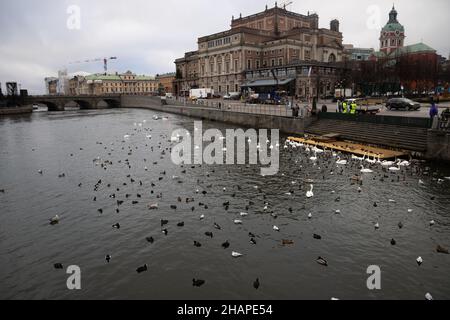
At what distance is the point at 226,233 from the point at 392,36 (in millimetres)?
163395

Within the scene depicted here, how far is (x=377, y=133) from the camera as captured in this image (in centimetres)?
3309

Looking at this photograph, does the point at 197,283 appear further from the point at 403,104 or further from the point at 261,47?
the point at 261,47

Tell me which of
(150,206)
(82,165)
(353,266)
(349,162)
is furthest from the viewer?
(82,165)

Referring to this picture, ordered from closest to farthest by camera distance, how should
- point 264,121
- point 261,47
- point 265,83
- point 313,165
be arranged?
point 313,165 < point 264,121 < point 265,83 < point 261,47

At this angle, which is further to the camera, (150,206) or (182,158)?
(182,158)

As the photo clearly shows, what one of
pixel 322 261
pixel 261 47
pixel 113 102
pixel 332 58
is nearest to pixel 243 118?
pixel 322 261

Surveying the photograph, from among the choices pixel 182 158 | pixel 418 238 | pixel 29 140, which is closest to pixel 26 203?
pixel 182 158

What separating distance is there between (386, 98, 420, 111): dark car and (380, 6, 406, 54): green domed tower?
388ft

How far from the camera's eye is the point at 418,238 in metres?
14.3

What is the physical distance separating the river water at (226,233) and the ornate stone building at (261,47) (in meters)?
85.7

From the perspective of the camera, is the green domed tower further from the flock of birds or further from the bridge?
the flock of birds
